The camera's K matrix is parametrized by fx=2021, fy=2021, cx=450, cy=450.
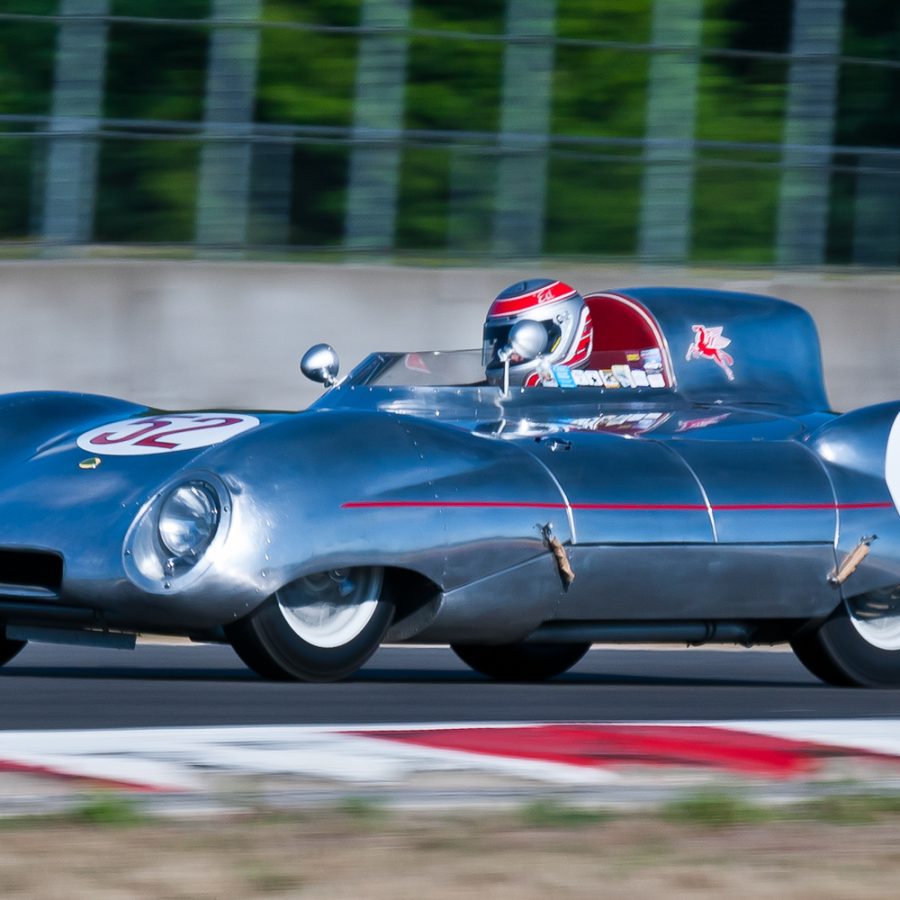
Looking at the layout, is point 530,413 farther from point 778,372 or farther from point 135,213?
point 135,213

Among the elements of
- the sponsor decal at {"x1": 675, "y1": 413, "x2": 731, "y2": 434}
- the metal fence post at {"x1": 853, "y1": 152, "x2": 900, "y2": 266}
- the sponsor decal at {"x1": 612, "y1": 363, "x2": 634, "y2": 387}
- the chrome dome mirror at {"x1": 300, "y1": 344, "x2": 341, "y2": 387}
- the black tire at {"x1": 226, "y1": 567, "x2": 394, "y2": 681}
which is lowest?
the black tire at {"x1": 226, "y1": 567, "x2": 394, "y2": 681}

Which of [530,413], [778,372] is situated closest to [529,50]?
[778,372]

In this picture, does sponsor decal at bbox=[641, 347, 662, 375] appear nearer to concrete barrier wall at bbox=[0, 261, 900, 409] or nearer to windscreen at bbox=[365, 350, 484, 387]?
windscreen at bbox=[365, 350, 484, 387]

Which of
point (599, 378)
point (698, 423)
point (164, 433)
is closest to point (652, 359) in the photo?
point (599, 378)

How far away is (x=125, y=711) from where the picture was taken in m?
5.12

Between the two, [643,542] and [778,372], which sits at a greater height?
[778,372]

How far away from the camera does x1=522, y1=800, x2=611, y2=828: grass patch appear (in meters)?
3.56

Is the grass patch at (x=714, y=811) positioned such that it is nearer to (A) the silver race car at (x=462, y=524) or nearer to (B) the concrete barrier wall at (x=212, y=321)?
(A) the silver race car at (x=462, y=524)

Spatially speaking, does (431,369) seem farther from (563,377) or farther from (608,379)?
(608,379)

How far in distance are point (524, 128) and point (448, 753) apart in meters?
8.06

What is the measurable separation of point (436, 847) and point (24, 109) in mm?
8769

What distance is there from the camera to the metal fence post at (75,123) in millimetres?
10844

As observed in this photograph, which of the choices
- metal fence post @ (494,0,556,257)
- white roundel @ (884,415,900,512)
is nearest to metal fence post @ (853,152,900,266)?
metal fence post @ (494,0,556,257)

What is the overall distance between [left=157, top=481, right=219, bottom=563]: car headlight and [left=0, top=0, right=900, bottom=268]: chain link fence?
5.53m
